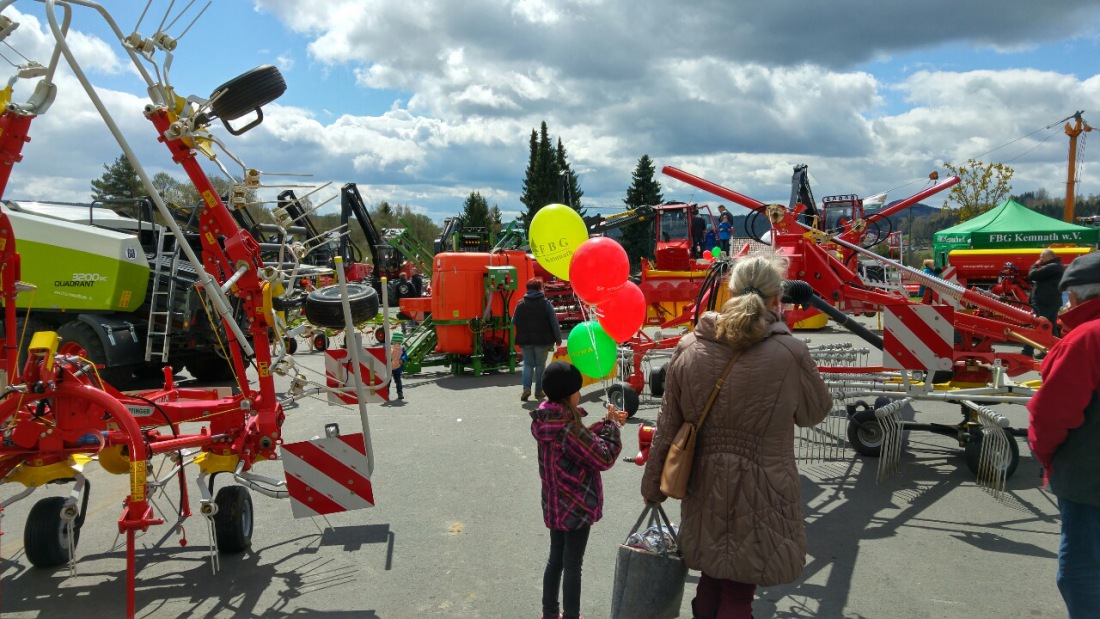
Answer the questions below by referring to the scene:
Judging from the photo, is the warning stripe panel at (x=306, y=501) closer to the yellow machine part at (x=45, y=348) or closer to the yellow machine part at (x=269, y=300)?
the yellow machine part at (x=269, y=300)

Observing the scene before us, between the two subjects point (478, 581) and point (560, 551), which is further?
point (478, 581)

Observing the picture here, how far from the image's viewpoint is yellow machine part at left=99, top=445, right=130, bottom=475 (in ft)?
14.4

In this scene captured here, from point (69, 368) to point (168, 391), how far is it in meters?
1.32

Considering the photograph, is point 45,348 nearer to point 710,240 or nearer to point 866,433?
point 866,433

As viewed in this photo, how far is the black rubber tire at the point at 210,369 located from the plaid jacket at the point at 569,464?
10.1 metres

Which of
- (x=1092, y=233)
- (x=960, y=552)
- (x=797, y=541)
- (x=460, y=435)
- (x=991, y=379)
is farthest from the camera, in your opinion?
(x=1092, y=233)

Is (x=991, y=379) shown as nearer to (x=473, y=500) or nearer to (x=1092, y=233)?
(x=473, y=500)

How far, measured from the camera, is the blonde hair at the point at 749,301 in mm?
2695

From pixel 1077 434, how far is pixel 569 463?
2.13 m

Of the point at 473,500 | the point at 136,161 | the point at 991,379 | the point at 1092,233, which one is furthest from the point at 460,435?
the point at 1092,233

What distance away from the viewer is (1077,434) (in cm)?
285

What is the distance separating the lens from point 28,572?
4586 mm

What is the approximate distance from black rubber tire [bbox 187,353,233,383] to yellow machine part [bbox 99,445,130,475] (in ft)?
26.2

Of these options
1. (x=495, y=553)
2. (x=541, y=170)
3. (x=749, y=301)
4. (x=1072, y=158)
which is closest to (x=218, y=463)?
(x=495, y=553)
